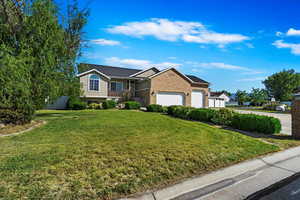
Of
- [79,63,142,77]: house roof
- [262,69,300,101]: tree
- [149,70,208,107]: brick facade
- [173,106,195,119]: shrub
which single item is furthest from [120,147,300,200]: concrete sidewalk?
[262,69,300,101]: tree

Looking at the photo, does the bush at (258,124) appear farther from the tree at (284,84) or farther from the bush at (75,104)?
the tree at (284,84)

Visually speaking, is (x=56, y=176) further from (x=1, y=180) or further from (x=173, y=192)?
(x=173, y=192)

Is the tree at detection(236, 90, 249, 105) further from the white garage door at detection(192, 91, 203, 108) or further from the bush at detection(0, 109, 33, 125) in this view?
the bush at detection(0, 109, 33, 125)

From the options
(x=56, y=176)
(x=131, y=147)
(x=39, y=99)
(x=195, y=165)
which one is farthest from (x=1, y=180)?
(x=39, y=99)

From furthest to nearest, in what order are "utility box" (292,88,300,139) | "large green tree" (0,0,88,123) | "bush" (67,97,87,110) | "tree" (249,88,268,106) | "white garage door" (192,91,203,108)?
"tree" (249,88,268,106) < "white garage door" (192,91,203,108) < "bush" (67,97,87,110) < "large green tree" (0,0,88,123) < "utility box" (292,88,300,139)

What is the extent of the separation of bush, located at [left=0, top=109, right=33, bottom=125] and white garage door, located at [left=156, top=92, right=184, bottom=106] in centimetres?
1418

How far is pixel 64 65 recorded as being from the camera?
32.5ft

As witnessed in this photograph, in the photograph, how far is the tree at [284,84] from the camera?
49219mm

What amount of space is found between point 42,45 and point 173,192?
8.86m

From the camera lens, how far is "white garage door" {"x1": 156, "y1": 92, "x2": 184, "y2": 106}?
66.4 ft

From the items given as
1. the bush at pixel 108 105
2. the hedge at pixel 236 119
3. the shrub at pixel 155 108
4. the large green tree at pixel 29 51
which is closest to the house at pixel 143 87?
the bush at pixel 108 105

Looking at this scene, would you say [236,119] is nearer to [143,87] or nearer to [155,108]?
[155,108]

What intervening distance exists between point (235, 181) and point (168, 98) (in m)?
17.7

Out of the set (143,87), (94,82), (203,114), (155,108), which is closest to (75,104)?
(94,82)
